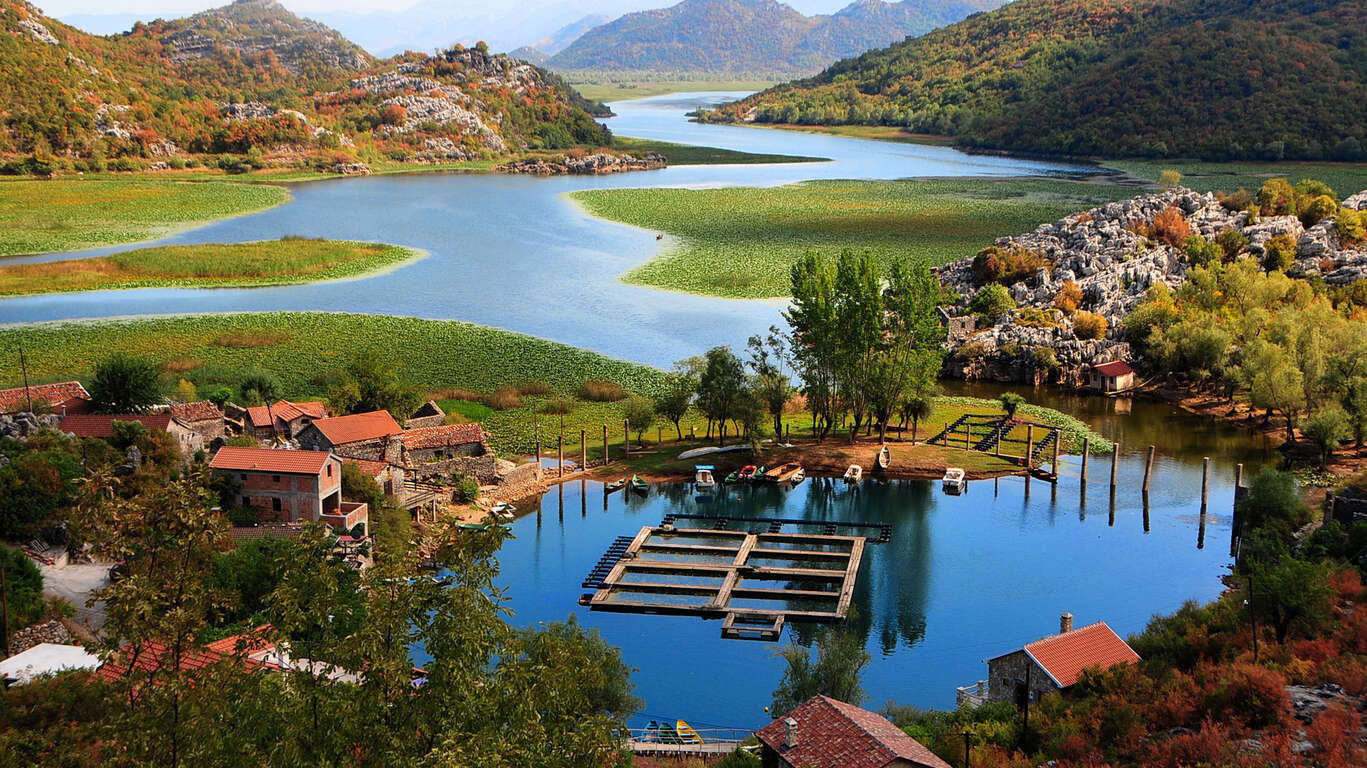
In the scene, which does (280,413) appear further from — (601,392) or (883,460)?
(883,460)

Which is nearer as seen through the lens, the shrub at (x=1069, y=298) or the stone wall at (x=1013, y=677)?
the stone wall at (x=1013, y=677)

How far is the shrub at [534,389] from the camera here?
55.2 m

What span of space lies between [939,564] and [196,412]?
27.6 m

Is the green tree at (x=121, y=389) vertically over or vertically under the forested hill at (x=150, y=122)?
under

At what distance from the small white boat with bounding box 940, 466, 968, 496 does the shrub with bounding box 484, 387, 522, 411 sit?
2015 cm

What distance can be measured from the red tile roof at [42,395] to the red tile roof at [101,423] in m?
3.55

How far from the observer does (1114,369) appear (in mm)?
58688

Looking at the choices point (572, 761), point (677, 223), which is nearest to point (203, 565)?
point (572, 761)

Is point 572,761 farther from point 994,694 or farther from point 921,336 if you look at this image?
point 921,336

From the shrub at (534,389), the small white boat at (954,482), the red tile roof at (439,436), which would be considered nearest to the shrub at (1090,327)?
the small white boat at (954,482)

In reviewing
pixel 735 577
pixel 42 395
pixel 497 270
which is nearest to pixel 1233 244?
pixel 497 270

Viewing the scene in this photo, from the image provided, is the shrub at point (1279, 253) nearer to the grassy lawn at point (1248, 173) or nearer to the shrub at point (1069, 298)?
the shrub at point (1069, 298)

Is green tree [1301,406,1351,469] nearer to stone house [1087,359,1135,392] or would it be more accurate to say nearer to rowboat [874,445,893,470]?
stone house [1087,359,1135,392]

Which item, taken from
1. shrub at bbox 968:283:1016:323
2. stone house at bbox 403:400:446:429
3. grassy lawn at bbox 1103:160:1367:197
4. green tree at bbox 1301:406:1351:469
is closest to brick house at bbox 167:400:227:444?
stone house at bbox 403:400:446:429
